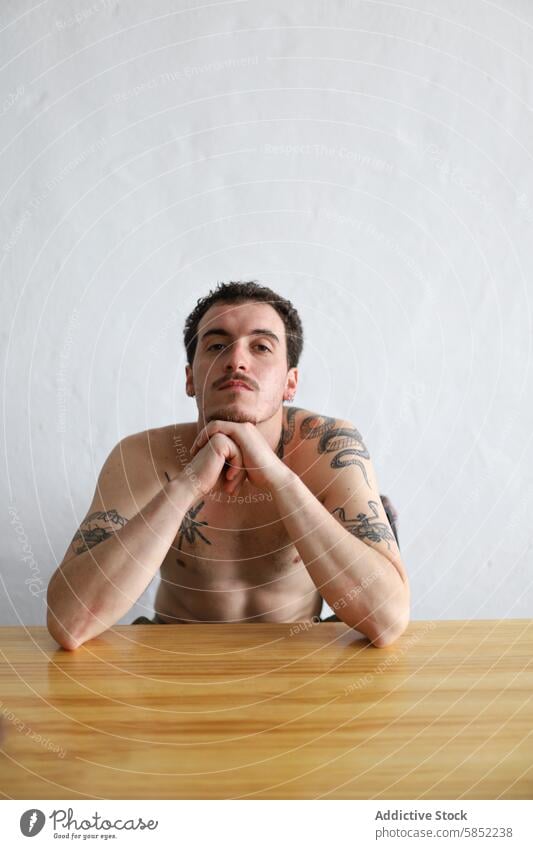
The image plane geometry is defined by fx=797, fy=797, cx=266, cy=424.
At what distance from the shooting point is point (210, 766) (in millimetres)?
604

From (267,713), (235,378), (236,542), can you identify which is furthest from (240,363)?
(267,713)

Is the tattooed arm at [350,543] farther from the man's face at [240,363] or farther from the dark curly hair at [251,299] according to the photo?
the dark curly hair at [251,299]

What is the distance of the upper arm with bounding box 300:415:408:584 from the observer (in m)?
1.03

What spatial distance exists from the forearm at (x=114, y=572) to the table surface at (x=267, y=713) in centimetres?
3

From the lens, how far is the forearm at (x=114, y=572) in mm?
931

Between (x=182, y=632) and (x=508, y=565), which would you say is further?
(x=508, y=565)

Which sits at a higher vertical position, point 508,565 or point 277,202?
point 277,202

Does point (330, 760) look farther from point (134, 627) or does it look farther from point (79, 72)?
point (79, 72)

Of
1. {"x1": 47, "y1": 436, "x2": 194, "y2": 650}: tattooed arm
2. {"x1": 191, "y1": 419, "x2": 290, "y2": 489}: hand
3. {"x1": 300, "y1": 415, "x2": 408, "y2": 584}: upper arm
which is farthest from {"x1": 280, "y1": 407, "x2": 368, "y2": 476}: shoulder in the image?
{"x1": 47, "y1": 436, "x2": 194, "y2": 650}: tattooed arm

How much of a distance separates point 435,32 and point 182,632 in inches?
48.4

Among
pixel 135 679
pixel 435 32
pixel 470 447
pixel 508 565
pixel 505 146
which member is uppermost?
pixel 435 32

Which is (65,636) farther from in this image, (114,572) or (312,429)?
(312,429)
